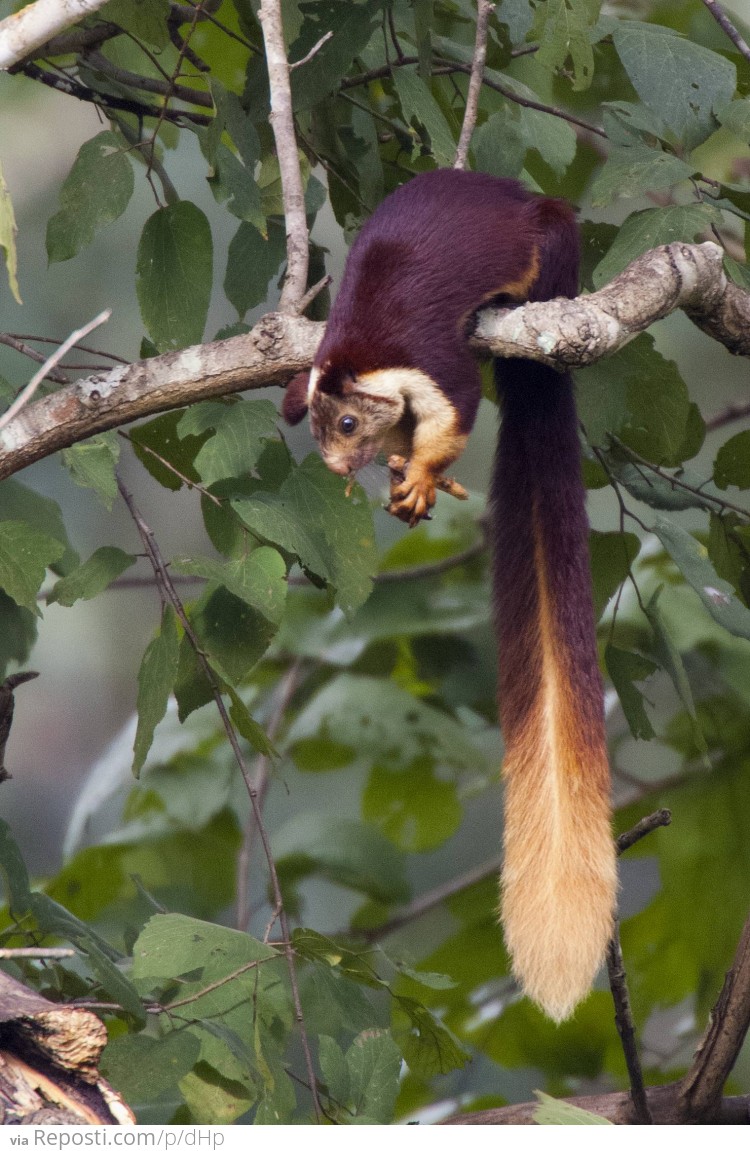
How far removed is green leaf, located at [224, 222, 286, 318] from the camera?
973 millimetres

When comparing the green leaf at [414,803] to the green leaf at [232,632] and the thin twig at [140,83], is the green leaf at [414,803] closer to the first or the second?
the green leaf at [232,632]

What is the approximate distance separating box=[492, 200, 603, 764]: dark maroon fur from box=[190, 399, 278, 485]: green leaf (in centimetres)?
26

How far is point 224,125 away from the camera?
Result: 867mm

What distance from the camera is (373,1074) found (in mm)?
787

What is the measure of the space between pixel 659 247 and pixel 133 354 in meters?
1.82

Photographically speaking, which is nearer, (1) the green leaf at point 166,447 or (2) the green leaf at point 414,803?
(1) the green leaf at point 166,447

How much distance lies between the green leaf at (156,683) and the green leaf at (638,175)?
0.42m

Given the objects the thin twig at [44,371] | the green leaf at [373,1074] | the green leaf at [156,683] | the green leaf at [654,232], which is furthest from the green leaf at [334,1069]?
the green leaf at [654,232]

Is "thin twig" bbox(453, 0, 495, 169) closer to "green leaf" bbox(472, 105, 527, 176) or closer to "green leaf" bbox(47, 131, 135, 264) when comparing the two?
"green leaf" bbox(472, 105, 527, 176)

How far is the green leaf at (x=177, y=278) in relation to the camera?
90cm

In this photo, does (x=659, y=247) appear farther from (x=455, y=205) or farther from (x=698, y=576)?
(x=698, y=576)

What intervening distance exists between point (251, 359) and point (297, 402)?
0.14m

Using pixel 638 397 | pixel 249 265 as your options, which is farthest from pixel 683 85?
pixel 249 265

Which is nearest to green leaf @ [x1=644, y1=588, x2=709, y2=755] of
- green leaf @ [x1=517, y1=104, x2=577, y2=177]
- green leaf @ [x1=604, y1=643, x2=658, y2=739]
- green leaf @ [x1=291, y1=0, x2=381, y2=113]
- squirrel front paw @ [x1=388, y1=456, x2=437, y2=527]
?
green leaf @ [x1=604, y1=643, x2=658, y2=739]
